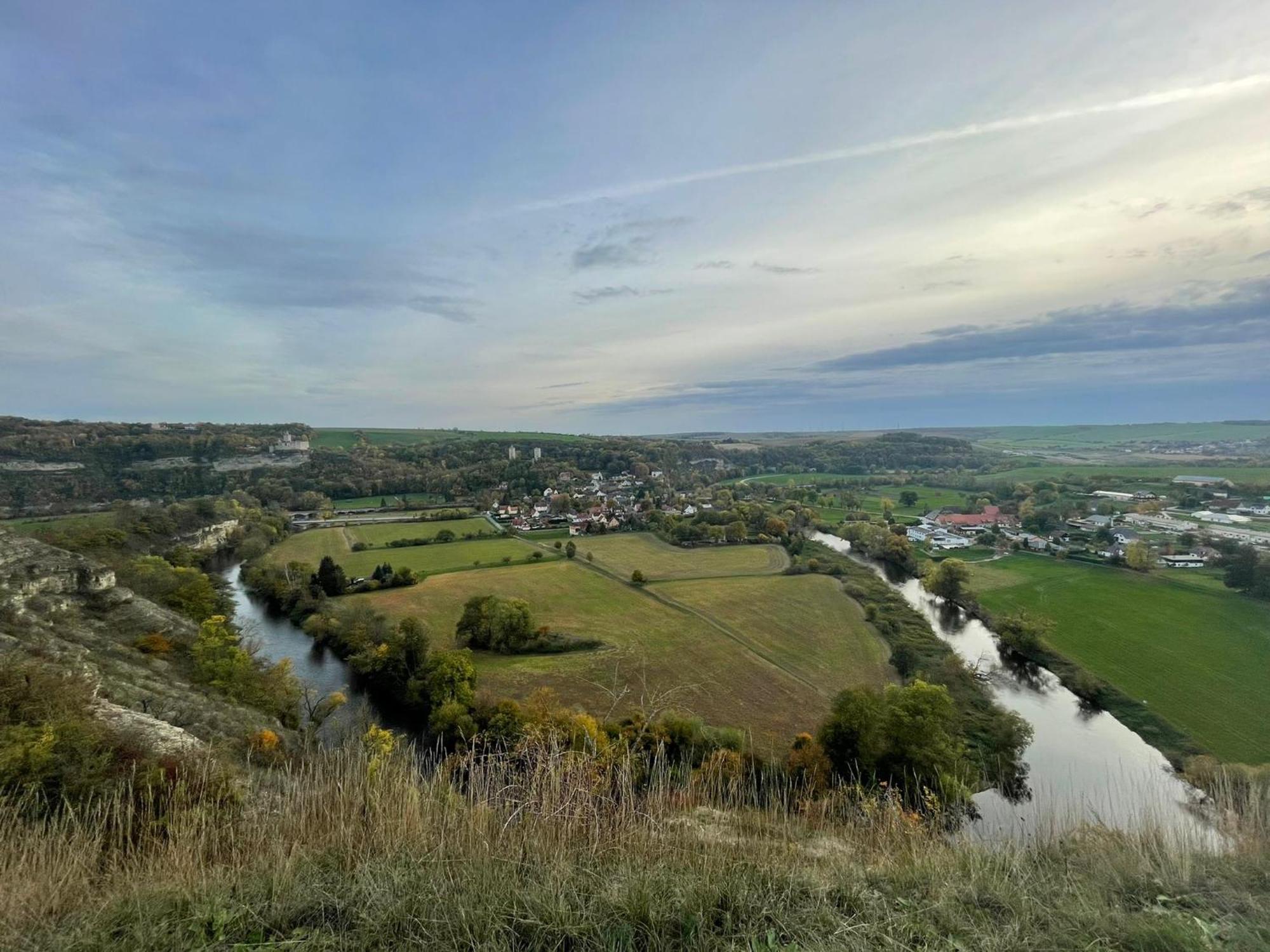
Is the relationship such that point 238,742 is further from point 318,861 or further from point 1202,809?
point 1202,809

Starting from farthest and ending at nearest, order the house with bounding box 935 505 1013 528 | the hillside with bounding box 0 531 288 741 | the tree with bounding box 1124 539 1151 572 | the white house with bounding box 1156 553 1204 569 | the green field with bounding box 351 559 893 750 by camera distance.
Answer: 1. the house with bounding box 935 505 1013 528
2. the tree with bounding box 1124 539 1151 572
3. the white house with bounding box 1156 553 1204 569
4. the green field with bounding box 351 559 893 750
5. the hillside with bounding box 0 531 288 741

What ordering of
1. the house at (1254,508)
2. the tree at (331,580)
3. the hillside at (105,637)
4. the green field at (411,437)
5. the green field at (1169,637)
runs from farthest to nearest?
the green field at (411,437) → the house at (1254,508) → the tree at (331,580) → the green field at (1169,637) → the hillside at (105,637)

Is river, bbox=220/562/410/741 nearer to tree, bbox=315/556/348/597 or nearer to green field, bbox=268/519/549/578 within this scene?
tree, bbox=315/556/348/597

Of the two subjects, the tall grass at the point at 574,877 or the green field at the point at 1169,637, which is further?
the green field at the point at 1169,637

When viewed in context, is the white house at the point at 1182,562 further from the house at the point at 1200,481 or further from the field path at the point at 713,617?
the house at the point at 1200,481

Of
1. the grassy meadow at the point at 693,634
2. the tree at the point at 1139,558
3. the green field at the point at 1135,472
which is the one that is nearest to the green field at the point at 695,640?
the grassy meadow at the point at 693,634

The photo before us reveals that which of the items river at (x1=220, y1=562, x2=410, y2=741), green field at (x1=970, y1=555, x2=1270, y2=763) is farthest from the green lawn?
green field at (x1=970, y1=555, x2=1270, y2=763)
